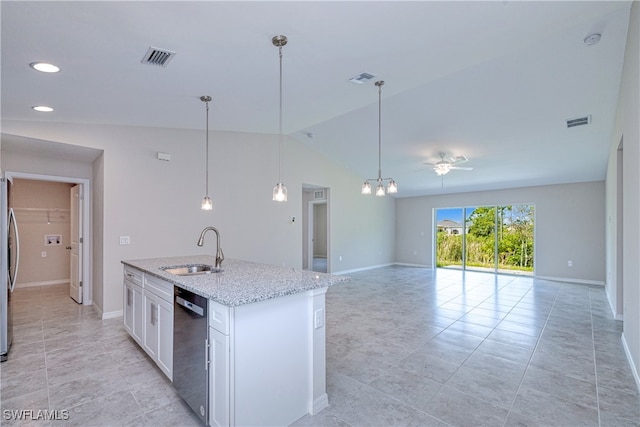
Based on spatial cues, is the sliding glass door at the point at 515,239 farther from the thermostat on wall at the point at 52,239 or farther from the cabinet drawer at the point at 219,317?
the thermostat on wall at the point at 52,239

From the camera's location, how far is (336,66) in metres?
3.08

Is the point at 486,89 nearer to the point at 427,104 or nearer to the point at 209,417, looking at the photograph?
the point at 427,104

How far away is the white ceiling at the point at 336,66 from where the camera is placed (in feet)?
6.99

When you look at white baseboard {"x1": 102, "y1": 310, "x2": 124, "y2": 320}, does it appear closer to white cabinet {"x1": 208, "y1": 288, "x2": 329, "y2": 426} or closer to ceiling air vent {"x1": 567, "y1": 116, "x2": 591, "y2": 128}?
white cabinet {"x1": 208, "y1": 288, "x2": 329, "y2": 426}

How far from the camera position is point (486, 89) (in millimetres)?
4234

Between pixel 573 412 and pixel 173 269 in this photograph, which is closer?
pixel 573 412

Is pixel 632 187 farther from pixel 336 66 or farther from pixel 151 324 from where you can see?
pixel 151 324

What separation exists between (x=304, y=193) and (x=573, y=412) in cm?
798

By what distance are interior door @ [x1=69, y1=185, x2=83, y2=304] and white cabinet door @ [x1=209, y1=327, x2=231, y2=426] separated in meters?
4.51

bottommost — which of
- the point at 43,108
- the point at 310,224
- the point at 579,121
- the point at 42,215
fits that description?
the point at 310,224

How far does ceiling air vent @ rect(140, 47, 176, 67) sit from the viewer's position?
8.07ft

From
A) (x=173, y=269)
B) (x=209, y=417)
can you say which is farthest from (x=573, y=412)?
(x=173, y=269)

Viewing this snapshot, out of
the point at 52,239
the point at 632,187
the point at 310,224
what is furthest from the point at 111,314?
the point at 632,187

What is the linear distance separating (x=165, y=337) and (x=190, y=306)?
0.63 meters
